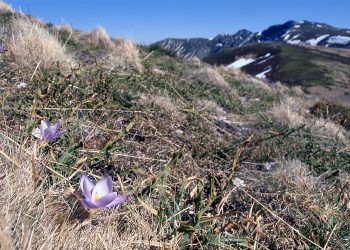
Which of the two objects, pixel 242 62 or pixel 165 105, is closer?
pixel 165 105

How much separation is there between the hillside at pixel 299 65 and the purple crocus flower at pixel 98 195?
31980 millimetres

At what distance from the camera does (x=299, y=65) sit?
174 ft

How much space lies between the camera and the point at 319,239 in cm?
187

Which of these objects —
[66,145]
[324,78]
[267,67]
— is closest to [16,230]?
[66,145]

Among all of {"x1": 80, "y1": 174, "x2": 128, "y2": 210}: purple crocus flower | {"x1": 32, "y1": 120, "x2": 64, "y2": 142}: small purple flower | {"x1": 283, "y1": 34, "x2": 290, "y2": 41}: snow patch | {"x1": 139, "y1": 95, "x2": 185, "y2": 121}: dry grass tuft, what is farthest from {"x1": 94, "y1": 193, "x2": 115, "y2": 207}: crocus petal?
{"x1": 283, "y1": 34, "x2": 290, "y2": 41}: snow patch

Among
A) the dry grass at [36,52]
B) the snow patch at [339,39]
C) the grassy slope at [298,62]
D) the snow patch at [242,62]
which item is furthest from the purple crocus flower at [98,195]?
the snow patch at [339,39]

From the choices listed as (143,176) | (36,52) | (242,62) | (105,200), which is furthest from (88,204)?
(242,62)

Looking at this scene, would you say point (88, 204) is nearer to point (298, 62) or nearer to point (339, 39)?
point (298, 62)

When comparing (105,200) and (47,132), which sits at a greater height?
(47,132)

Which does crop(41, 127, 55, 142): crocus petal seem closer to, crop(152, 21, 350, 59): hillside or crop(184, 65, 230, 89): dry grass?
crop(184, 65, 230, 89): dry grass

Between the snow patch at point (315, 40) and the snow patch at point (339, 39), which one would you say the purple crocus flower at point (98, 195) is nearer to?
the snow patch at point (315, 40)

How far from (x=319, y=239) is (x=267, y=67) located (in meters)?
56.7

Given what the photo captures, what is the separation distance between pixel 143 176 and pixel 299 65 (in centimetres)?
5331

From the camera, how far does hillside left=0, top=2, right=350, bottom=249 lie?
1.33 metres
